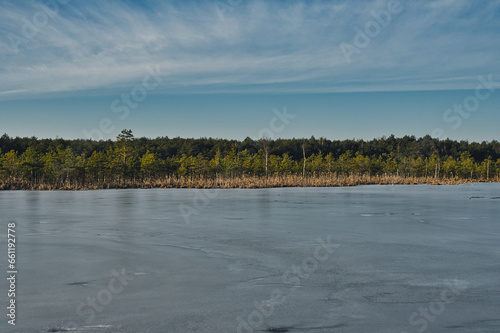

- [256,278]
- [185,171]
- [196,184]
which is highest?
[185,171]

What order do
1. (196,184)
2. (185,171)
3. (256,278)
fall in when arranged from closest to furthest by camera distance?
(256,278)
(196,184)
(185,171)

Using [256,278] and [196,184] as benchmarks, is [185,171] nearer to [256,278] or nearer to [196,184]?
[196,184]

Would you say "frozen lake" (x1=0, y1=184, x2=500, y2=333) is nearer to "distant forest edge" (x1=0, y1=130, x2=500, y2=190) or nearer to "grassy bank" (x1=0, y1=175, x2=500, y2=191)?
"grassy bank" (x1=0, y1=175, x2=500, y2=191)

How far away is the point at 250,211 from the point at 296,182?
18.1 meters

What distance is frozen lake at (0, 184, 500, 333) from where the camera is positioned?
334 cm

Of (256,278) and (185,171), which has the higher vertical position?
(185,171)

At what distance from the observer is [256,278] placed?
4652 millimetres

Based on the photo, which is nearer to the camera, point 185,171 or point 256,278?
point 256,278

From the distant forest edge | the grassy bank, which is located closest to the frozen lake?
the grassy bank

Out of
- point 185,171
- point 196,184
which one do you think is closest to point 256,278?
point 196,184

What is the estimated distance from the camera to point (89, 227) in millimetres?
8602

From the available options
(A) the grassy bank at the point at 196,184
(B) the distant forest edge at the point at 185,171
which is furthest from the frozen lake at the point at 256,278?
(B) the distant forest edge at the point at 185,171

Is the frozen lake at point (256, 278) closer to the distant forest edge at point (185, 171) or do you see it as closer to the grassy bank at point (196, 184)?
the grassy bank at point (196, 184)

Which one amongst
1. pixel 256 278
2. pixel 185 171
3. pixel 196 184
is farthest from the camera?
pixel 185 171
